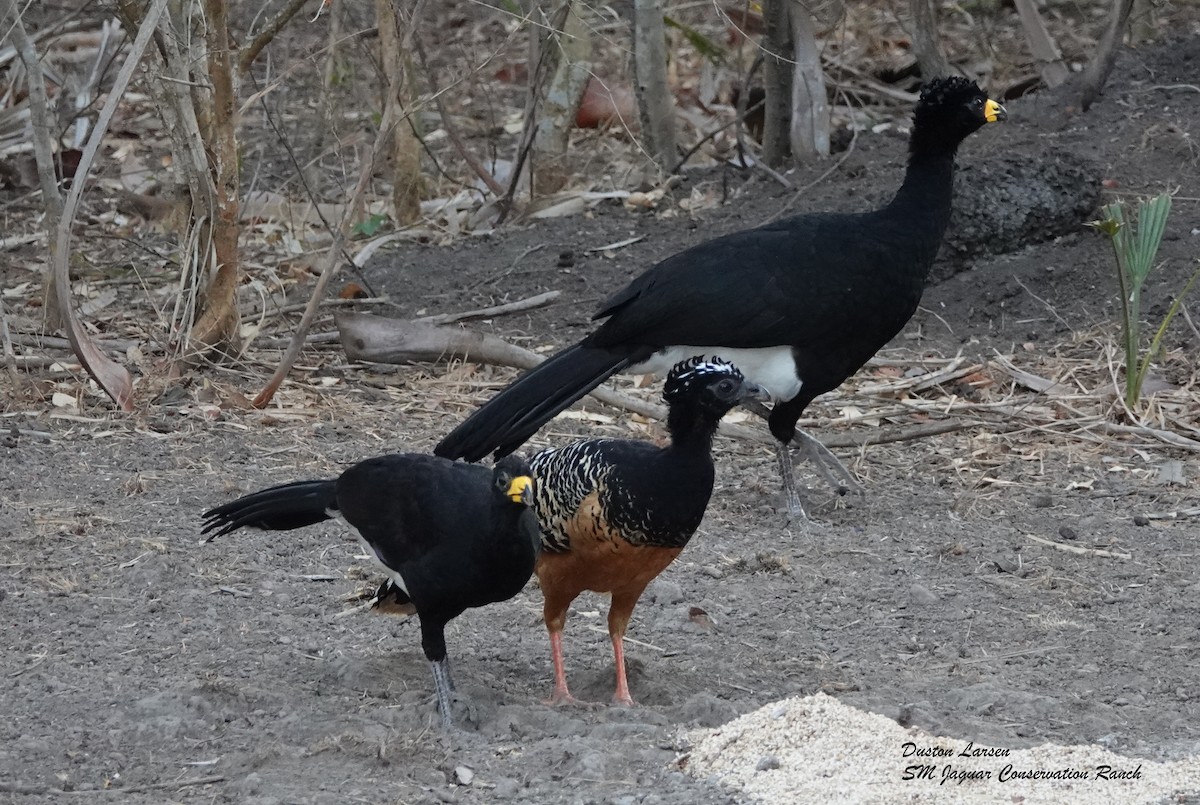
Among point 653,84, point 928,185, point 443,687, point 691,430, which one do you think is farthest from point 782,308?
point 653,84

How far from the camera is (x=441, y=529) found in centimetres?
391

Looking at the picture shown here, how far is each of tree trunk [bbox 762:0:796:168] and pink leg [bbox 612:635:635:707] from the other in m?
4.90

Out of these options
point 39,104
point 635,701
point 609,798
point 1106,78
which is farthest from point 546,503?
point 1106,78

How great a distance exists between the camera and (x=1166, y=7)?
11.7 m

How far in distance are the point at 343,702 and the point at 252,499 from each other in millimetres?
712

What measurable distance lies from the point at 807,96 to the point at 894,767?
6046 mm

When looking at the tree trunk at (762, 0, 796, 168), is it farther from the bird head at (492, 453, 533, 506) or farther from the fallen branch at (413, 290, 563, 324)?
the bird head at (492, 453, 533, 506)

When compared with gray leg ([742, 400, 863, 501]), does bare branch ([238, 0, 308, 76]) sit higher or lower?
higher

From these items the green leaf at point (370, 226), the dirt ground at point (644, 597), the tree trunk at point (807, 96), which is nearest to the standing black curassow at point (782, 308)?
the dirt ground at point (644, 597)

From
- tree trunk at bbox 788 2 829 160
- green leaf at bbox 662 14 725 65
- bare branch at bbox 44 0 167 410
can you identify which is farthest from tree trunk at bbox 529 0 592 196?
bare branch at bbox 44 0 167 410

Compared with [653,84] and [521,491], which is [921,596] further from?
[653,84]

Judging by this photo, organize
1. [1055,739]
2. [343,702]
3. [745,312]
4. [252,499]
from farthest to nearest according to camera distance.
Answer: [745,312], [252,499], [343,702], [1055,739]

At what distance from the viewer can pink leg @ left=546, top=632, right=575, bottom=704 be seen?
4.16 meters

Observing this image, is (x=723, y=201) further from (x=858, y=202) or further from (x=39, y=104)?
(x=39, y=104)
